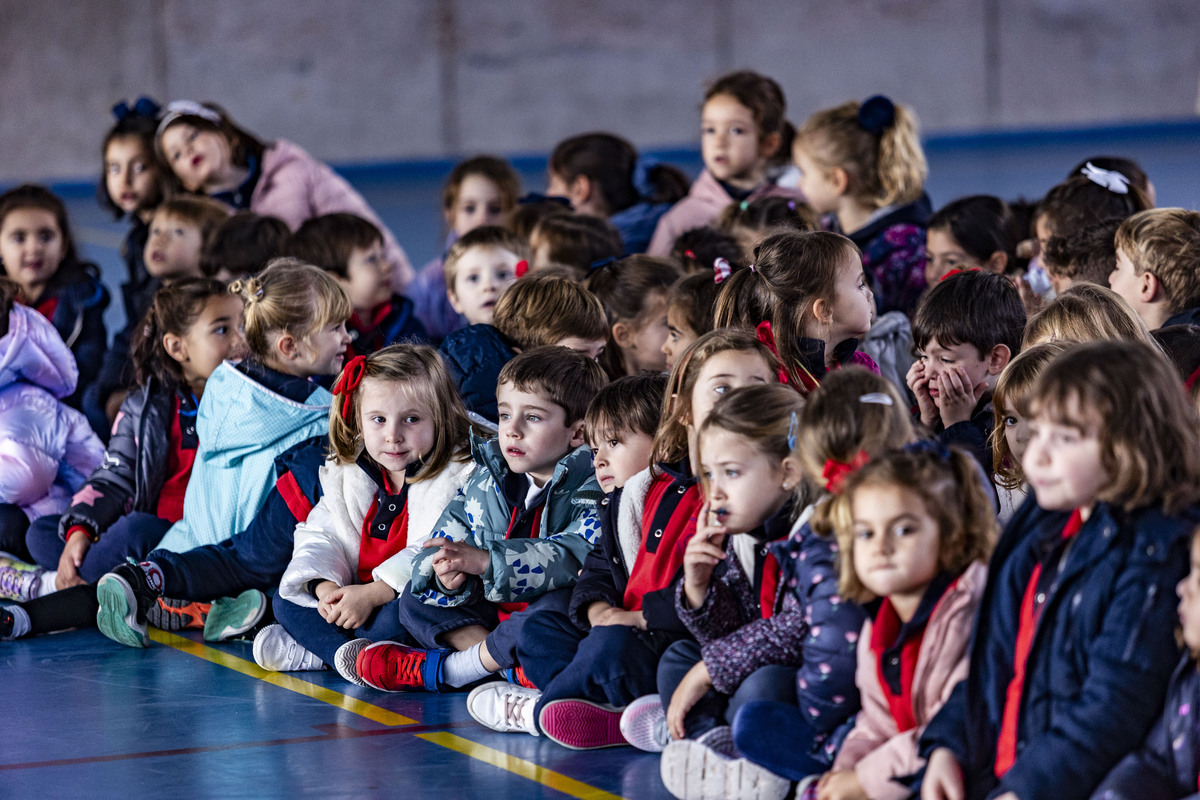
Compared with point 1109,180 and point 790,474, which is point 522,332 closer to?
point 790,474

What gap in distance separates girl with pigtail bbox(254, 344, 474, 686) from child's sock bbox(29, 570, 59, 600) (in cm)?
109

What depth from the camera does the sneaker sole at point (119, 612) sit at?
4172 mm

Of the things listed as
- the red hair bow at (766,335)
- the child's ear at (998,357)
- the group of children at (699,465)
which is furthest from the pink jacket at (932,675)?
the child's ear at (998,357)

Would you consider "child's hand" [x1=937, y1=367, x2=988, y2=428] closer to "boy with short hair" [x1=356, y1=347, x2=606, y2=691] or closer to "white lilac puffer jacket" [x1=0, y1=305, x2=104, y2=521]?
"boy with short hair" [x1=356, y1=347, x2=606, y2=691]

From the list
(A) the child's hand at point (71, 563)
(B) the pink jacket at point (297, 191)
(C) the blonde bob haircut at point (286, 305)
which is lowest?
(A) the child's hand at point (71, 563)

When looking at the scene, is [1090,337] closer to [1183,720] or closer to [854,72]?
[1183,720]

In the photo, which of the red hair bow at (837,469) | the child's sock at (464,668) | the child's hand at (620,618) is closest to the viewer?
the red hair bow at (837,469)

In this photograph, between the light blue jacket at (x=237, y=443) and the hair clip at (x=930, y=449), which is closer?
the hair clip at (x=930, y=449)

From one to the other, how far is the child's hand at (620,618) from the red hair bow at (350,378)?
1075mm

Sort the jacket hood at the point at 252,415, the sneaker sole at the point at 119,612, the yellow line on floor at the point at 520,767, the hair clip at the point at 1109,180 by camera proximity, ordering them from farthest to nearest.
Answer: the hair clip at the point at 1109,180, the jacket hood at the point at 252,415, the sneaker sole at the point at 119,612, the yellow line on floor at the point at 520,767

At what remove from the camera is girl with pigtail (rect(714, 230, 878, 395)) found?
3.68 m

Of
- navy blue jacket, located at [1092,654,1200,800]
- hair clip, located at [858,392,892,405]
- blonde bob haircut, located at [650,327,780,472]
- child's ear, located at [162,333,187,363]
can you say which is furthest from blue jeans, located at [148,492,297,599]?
navy blue jacket, located at [1092,654,1200,800]

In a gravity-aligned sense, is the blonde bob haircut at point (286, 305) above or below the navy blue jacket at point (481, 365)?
above

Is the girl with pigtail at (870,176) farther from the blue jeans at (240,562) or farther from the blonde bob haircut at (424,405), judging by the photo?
the blue jeans at (240,562)
